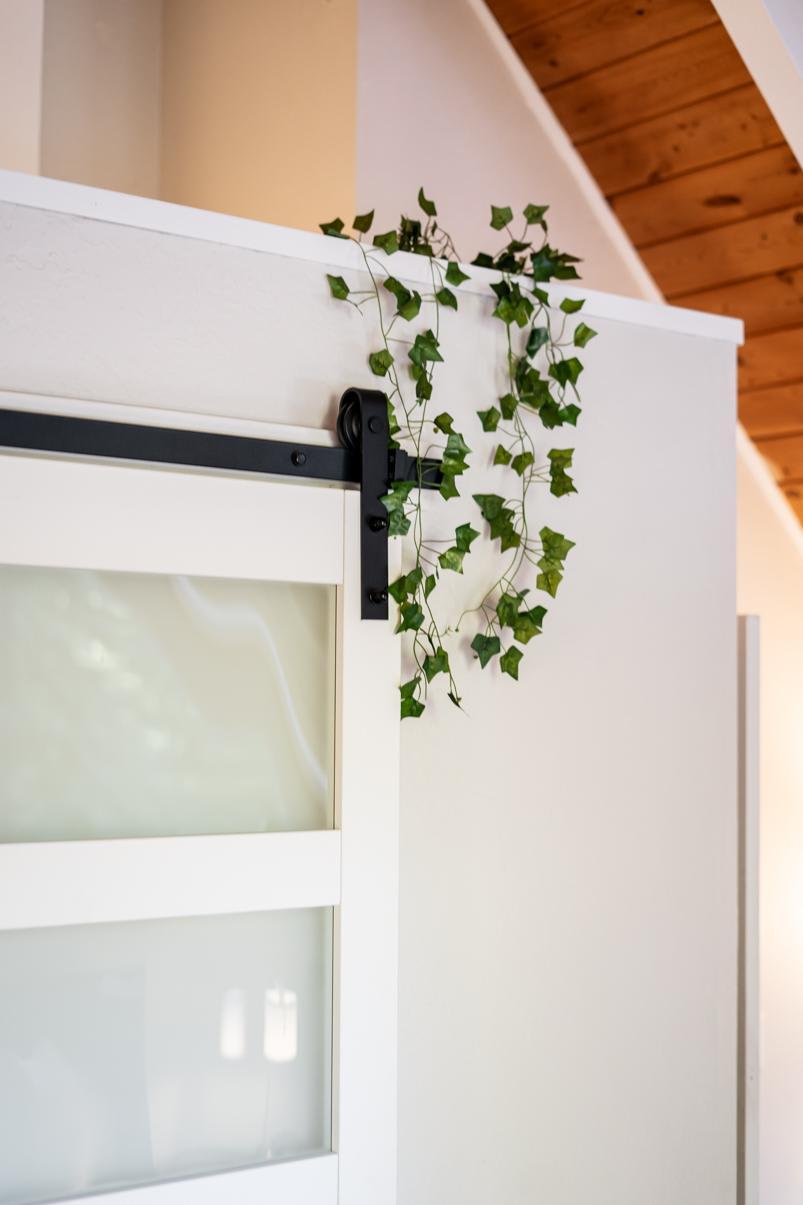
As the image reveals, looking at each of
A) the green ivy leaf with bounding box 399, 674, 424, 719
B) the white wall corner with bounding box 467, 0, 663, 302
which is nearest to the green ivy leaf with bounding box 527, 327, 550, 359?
the green ivy leaf with bounding box 399, 674, 424, 719

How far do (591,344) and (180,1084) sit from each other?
1039 millimetres

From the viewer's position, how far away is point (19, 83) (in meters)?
1.66

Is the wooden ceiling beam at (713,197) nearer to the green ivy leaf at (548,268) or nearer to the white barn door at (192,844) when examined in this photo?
the green ivy leaf at (548,268)

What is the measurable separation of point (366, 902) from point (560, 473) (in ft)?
1.90

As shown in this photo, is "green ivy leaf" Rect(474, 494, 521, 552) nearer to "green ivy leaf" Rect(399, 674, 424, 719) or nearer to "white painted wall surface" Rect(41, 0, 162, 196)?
"green ivy leaf" Rect(399, 674, 424, 719)

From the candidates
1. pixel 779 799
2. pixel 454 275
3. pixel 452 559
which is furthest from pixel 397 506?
pixel 779 799

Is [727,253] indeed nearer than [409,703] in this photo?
No

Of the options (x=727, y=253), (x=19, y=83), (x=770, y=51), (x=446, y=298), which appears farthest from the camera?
(x=727, y=253)

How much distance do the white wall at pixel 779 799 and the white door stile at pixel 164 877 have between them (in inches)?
63.0

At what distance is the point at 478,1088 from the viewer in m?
1.44

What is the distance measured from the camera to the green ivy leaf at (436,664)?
54.7 inches

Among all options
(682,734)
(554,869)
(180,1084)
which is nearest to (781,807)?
(682,734)

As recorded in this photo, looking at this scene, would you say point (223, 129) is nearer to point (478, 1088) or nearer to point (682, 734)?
point (682, 734)

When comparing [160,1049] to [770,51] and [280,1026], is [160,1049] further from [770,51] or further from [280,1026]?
[770,51]
